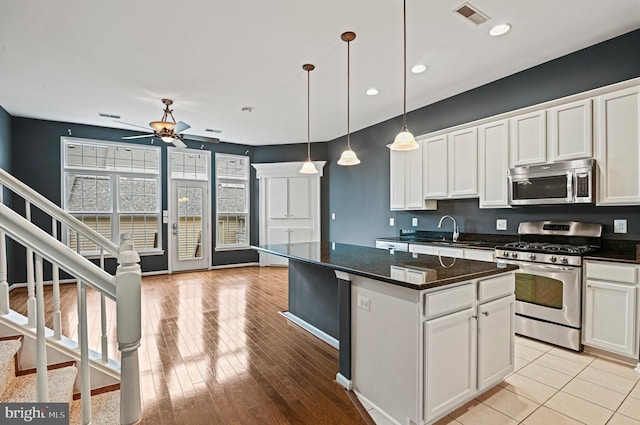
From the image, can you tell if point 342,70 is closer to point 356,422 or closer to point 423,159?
point 423,159

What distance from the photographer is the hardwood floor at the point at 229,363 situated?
2.05 metres

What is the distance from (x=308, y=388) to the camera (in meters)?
2.33

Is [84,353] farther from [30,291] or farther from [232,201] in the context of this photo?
[232,201]

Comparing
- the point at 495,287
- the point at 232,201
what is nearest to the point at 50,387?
the point at 495,287

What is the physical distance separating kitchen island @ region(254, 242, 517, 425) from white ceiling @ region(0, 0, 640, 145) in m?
2.11

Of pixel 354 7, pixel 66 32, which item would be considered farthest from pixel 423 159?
pixel 66 32

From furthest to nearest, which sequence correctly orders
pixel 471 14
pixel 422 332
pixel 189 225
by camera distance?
1. pixel 189 225
2. pixel 471 14
3. pixel 422 332

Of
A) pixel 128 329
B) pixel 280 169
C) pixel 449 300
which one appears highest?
pixel 280 169

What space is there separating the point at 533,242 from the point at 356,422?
2.91m

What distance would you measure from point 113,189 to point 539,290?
7.03 metres

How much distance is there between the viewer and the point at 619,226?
299 centimetres

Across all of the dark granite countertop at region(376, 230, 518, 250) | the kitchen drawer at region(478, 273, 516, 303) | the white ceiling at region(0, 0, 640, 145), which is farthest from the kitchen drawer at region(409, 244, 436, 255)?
the white ceiling at region(0, 0, 640, 145)

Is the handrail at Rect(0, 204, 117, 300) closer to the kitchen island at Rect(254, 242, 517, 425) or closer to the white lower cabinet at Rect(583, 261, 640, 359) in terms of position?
the kitchen island at Rect(254, 242, 517, 425)

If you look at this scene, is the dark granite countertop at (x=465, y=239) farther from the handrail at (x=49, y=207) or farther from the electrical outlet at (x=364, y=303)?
the handrail at (x=49, y=207)
